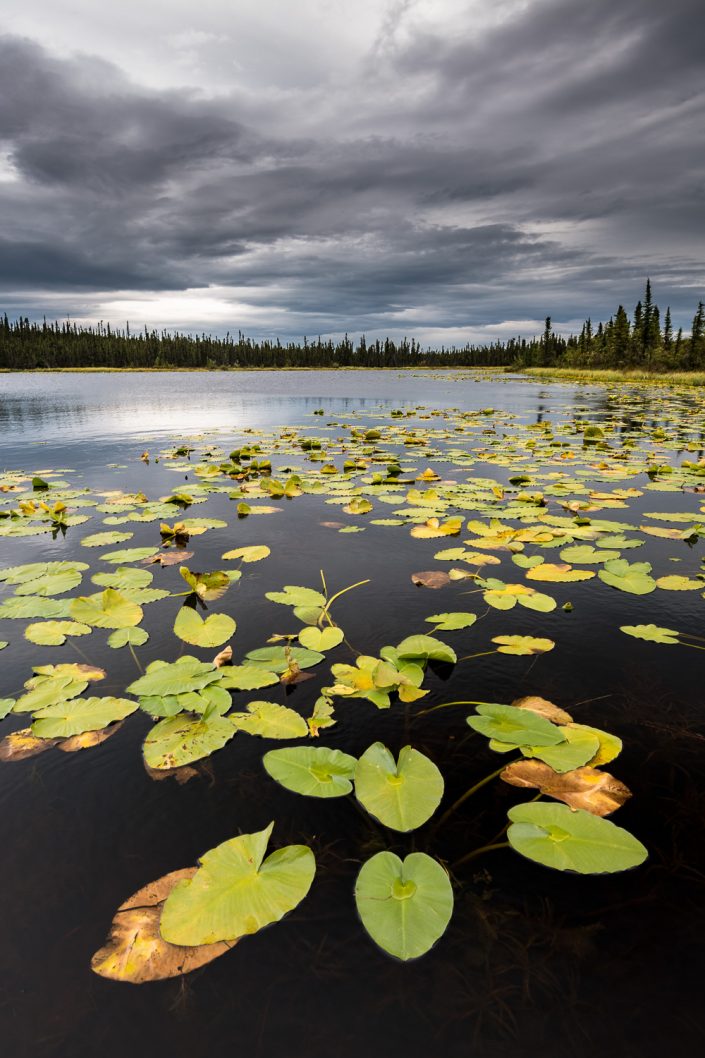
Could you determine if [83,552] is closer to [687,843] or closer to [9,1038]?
[9,1038]

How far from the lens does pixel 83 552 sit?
16.9 feet

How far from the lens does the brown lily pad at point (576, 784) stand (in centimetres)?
207

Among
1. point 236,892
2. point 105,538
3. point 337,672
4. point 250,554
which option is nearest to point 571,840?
point 236,892

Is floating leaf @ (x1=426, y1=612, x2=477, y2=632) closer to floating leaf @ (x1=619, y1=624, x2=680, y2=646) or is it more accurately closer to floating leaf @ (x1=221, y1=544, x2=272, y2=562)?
floating leaf @ (x1=619, y1=624, x2=680, y2=646)

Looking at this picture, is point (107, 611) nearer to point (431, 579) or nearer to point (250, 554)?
point (250, 554)

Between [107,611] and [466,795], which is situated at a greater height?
[107,611]

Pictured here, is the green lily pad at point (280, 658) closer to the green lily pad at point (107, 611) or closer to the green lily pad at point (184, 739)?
the green lily pad at point (184, 739)

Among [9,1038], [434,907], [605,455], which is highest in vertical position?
[605,455]

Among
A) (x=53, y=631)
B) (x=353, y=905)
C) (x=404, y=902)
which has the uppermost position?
(x=53, y=631)

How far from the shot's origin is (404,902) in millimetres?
1594

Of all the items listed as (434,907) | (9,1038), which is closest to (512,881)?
(434,907)

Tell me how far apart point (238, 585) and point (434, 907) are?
3133mm

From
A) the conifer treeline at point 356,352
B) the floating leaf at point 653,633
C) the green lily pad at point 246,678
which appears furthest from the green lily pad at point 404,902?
the conifer treeline at point 356,352

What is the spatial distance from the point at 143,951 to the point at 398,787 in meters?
1.00
